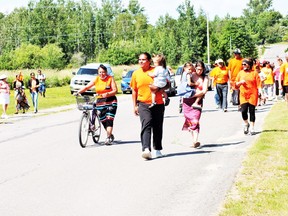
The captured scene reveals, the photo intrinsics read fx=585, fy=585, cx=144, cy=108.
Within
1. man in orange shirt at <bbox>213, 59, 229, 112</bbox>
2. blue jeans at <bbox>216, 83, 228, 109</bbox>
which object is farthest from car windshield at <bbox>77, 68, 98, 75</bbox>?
man in orange shirt at <bbox>213, 59, 229, 112</bbox>

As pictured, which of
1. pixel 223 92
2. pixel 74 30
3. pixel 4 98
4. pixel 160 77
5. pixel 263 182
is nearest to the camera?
pixel 263 182

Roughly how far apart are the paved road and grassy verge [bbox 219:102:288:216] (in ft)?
0.65

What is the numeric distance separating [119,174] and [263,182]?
2.29 meters

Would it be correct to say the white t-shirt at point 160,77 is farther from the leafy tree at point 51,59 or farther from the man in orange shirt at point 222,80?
the leafy tree at point 51,59

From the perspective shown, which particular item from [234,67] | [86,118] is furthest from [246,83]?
[234,67]

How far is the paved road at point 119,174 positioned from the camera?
275 inches

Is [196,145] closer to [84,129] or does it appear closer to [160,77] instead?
[160,77]

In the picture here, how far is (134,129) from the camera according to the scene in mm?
15883

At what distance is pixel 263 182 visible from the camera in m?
7.89

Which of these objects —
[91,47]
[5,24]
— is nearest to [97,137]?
[91,47]

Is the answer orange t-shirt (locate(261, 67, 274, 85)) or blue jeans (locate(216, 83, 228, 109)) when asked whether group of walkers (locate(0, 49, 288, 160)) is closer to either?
blue jeans (locate(216, 83, 228, 109))

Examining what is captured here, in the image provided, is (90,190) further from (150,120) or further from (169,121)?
(169,121)

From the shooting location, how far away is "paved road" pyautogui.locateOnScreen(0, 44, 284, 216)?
275 inches

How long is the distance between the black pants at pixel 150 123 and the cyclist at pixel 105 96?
6.36 feet
